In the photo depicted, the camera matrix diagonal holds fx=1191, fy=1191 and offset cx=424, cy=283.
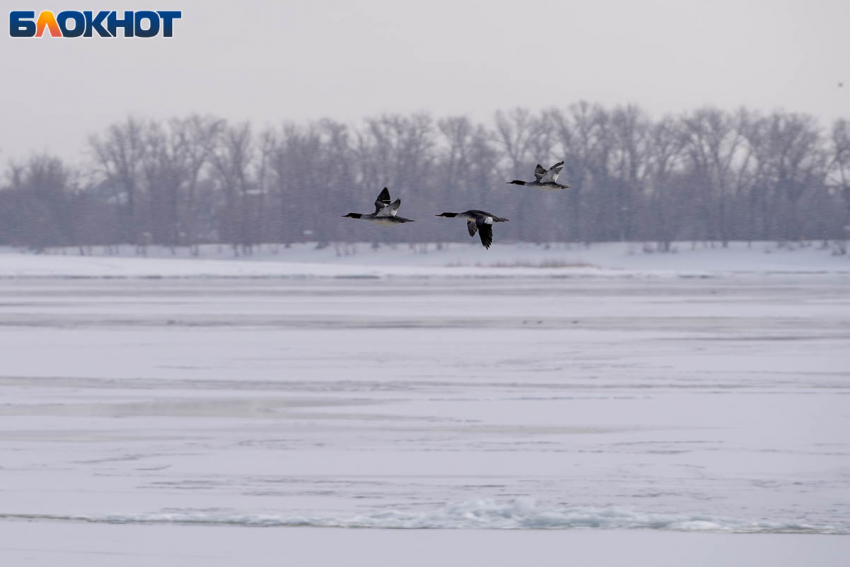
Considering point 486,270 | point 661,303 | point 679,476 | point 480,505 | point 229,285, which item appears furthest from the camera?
point 486,270

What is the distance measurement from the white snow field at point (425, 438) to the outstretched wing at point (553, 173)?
12.9ft

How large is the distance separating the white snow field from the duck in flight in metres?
3.86

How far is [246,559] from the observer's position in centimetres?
814

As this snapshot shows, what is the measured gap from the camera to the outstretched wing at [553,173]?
16.0ft

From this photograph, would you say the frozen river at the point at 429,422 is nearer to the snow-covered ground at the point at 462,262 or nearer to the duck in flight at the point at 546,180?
the duck in flight at the point at 546,180

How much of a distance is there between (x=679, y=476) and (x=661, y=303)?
21.5m

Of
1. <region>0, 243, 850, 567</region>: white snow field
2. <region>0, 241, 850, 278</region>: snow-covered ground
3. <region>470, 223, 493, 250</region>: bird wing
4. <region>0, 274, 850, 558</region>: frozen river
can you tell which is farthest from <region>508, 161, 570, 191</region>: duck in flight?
<region>0, 241, 850, 278</region>: snow-covered ground

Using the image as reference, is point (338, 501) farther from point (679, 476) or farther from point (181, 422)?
point (181, 422)

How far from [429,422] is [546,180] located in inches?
329

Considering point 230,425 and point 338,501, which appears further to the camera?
point 230,425

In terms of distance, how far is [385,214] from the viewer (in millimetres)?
4594

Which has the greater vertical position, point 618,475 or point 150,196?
point 150,196

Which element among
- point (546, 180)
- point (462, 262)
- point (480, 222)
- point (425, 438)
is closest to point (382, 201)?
point (480, 222)

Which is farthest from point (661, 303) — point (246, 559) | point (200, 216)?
point (200, 216)
